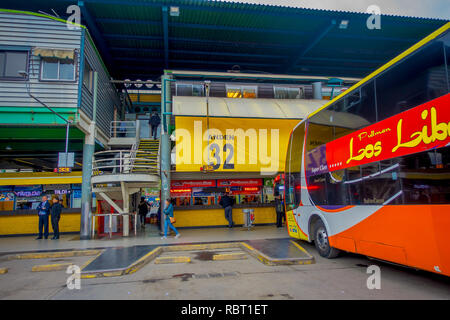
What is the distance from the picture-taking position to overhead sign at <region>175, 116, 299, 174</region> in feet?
44.0

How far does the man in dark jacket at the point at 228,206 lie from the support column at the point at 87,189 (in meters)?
6.39

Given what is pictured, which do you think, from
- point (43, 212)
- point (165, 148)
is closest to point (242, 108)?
point (165, 148)

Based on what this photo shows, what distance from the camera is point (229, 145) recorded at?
45.1 feet

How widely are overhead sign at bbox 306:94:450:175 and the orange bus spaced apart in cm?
2

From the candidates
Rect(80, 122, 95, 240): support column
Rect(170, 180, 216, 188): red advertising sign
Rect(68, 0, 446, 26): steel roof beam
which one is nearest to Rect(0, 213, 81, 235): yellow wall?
Rect(80, 122, 95, 240): support column

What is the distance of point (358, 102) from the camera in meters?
6.89

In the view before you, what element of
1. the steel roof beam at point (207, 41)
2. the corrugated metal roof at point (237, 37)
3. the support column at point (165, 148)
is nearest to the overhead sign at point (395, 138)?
the support column at point (165, 148)

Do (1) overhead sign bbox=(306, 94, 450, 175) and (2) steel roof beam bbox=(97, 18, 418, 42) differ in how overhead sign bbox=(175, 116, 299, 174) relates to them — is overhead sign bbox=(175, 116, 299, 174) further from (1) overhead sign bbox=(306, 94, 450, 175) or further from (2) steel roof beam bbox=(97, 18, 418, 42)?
(1) overhead sign bbox=(306, 94, 450, 175)

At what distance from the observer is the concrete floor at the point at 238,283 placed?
5.00m

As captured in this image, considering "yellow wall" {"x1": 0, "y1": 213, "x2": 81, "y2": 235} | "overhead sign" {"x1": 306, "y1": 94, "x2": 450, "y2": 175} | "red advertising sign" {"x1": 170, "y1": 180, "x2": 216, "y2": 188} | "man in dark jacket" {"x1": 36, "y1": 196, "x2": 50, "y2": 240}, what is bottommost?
"yellow wall" {"x1": 0, "y1": 213, "x2": 81, "y2": 235}

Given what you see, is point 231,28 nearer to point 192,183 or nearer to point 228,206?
point 192,183

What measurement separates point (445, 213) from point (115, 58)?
18884 mm

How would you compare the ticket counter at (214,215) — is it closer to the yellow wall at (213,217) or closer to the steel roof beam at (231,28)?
the yellow wall at (213,217)

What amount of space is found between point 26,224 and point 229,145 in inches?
434
